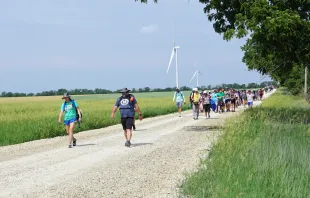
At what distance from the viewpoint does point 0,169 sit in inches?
424

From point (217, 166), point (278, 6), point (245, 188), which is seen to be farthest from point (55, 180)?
point (278, 6)

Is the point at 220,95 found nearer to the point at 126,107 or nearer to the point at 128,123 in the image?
the point at 126,107

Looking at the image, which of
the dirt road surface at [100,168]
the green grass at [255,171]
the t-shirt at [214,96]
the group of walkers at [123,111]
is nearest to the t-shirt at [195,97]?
the t-shirt at [214,96]

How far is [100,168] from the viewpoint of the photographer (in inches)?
406

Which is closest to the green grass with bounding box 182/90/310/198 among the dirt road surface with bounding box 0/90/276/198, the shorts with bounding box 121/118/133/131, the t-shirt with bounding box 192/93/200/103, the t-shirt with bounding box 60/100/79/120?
the dirt road surface with bounding box 0/90/276/198

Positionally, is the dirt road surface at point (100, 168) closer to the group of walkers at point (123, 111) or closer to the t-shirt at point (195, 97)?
the group of walkers at point (123, 111)

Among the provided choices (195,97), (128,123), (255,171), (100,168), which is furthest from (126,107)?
(195,97)

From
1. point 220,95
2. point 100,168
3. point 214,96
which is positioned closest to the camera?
point 100,168

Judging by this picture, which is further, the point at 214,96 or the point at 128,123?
the point at 214,96

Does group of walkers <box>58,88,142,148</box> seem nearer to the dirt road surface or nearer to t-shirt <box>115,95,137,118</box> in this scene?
t-shirt <box>115,95,137,118</box>

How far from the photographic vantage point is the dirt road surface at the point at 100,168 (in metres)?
8.14

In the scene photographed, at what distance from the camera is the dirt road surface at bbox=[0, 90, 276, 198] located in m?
8.14

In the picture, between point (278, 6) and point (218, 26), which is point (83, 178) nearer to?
point (278, 6)

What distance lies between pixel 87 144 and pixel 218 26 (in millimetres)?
7750
